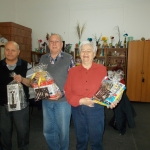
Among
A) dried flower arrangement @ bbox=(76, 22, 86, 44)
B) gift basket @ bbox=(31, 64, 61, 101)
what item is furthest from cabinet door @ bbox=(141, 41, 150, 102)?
gift basket @ bbox=(31, 64, 61, 101)

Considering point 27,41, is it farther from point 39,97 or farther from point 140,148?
point 140,148

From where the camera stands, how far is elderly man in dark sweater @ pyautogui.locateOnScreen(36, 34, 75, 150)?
5.19ft

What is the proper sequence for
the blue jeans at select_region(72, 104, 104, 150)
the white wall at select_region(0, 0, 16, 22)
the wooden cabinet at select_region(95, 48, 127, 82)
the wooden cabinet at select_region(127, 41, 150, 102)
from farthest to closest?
the wooden cabinet at select_region(95, 48, 127, 82) → the white wall at select_region(0, 0, 16, 22) → the wooden cabinet at select_region(127, 41, 150, 102) → the blue jeans at select_region(72, 104, 104, 150)

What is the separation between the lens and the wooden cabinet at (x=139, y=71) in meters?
4.48

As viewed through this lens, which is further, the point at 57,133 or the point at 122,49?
the point at 122,49

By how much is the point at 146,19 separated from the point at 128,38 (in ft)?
2.75

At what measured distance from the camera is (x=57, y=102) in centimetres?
158

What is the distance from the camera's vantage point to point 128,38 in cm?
490

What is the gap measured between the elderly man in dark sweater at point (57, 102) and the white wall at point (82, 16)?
12.6 ft

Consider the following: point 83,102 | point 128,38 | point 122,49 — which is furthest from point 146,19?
point 83,102

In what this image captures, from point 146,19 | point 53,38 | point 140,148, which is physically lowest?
point 140,148

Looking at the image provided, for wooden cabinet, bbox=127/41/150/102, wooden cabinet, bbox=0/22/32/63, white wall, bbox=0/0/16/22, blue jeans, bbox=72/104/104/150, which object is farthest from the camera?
white wall, bbox=0/0/16/22

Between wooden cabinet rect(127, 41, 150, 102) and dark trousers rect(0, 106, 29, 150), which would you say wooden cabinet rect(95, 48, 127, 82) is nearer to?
wooden cabinet rect(127, 41, 150, 102)

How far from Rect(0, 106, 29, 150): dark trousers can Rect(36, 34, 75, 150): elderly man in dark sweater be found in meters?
0.25
